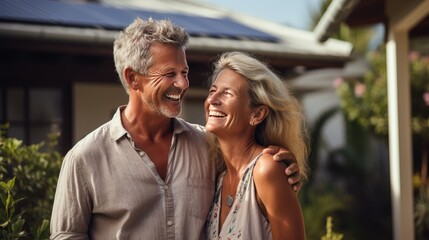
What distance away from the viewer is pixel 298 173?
316cm

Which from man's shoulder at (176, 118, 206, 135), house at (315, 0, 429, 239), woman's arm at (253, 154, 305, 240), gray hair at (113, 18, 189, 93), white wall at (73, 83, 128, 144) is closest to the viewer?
woman's arm at (253, 154, 305, 240)

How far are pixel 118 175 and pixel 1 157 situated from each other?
4.72 feet

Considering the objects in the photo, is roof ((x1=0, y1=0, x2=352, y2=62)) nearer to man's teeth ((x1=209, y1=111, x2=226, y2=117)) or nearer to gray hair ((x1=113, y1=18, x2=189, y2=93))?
gray hair ((x1=113, y1=18, x2=189, y2=93))

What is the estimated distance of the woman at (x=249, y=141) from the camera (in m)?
3.11

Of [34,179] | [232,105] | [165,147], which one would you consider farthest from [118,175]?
[34,179]

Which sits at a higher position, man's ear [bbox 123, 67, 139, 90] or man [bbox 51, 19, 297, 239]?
man's ear [bbox 123, 67, 139, 90]

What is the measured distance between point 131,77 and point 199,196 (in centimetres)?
58

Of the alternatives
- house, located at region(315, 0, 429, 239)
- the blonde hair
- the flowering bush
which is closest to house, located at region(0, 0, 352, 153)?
house, located at region(315, 0, 429, 239)

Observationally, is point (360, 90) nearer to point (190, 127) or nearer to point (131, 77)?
point (190, 127)

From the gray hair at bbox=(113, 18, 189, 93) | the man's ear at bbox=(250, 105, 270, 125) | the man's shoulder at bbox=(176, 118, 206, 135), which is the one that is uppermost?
the gray hair at bbox=(113, 18, 189, 93)

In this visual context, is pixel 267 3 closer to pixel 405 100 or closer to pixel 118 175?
pixel 405 100

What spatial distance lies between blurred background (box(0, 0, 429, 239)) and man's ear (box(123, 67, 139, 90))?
3.83ft

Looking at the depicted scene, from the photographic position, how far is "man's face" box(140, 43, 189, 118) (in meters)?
3.19

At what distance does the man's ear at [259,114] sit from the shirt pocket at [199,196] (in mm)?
325
